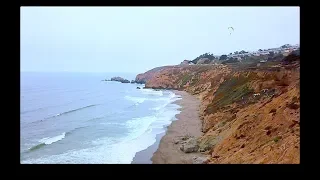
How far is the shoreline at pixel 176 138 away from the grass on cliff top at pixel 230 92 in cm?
73

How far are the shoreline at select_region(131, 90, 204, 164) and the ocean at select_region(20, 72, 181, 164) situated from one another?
0.22 m

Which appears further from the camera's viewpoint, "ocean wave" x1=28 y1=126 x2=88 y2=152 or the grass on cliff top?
the grass on cliff top

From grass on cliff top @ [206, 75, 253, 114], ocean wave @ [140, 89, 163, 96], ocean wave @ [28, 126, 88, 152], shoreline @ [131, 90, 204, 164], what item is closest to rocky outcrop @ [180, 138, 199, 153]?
shoreline @ [131, 90, 204, 164]

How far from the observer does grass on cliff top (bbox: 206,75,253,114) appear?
10689mm

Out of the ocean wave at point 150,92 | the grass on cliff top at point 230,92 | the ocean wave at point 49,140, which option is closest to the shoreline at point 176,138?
the grass on cliff top at point 230,92

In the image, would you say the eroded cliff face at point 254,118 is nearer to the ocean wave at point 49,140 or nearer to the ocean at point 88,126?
the ocean at point 88,126

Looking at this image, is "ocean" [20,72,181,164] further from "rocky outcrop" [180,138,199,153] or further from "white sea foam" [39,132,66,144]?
"rocky outcrop" [180,138,199,153]

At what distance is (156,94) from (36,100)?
6.04 metres

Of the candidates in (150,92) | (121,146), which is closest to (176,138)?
(121,146)

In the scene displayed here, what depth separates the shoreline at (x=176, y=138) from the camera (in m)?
7.53

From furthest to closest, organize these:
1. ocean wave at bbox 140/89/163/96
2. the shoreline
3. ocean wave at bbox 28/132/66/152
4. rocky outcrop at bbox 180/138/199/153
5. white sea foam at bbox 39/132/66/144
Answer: ocean wave at bbox 140/89/163/96
white sea foam at bbox 39/132/66/144
ocean wave at bbox 28/132/66/152
rocky outcrop at bbox 180/138/199/153
the shoreline

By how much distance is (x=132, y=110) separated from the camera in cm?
1388
